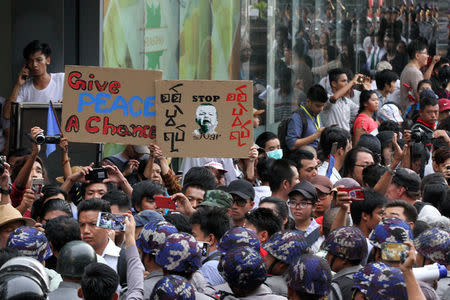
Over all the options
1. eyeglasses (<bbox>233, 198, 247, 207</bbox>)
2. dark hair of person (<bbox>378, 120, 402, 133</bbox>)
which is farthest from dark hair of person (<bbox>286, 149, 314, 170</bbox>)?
dark hair of person (<bbox>378, 120, 402, 133</bbox>)

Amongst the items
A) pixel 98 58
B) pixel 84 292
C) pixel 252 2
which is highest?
pixel 252 2

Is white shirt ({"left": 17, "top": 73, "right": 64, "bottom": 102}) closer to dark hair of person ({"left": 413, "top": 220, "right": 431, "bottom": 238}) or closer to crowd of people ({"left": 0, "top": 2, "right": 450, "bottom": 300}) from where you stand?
crowd of people ({"left": 0, "top": 2, "right": 450, "bottom": 300})

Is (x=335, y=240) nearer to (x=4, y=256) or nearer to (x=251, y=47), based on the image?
(x=4, y=256)

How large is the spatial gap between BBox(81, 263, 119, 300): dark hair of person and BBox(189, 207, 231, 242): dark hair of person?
1.71 meters

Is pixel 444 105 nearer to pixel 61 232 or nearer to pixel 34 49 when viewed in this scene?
pixel 34 49

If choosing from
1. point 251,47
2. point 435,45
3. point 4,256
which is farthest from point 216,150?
point 435,45

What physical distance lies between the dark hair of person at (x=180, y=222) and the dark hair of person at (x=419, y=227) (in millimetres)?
1617

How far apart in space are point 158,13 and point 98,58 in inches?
49.8

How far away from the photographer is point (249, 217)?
7.00 meters

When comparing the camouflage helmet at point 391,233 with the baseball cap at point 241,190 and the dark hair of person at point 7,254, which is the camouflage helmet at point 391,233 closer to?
the baseball cap at point 241,190

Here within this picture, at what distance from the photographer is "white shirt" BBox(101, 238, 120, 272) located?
22.3 feet

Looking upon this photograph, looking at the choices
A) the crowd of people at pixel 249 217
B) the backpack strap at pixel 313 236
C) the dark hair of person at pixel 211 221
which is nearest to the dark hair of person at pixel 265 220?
the crowd of people at pixel 249 217

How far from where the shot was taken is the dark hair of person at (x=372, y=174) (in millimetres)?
9039

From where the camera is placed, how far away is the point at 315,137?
1092 centimetres
